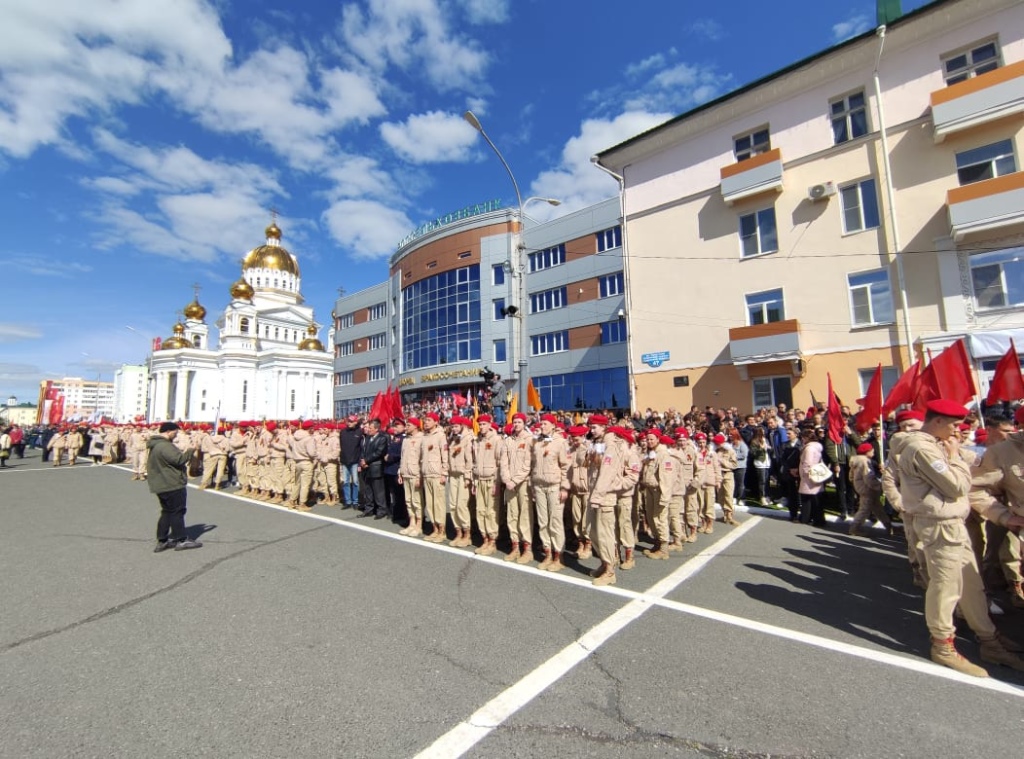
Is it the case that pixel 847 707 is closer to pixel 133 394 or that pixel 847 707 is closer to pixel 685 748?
pixel 685 748

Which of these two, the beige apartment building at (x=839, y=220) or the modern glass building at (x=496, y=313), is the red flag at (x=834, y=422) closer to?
the beige apartment building at (x=839, y=220)

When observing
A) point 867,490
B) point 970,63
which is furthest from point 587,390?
point 867,490

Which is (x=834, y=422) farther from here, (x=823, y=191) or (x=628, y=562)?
(x=823, y=191)

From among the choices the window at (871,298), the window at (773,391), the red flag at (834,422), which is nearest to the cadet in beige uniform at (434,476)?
the red flag at (834,422)

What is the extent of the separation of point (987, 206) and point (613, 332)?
17.5m

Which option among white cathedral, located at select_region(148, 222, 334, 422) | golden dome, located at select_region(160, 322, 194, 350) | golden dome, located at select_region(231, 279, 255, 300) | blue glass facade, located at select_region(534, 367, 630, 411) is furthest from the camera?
golden dome, located at select_region(231, 279, 255, 300)

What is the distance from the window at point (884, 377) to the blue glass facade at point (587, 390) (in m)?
12.5

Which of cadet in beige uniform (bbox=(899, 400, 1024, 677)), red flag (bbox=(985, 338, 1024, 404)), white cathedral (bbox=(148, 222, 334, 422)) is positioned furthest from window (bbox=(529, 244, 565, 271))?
white cathedral (bbox=(148, 222, 334, 422))

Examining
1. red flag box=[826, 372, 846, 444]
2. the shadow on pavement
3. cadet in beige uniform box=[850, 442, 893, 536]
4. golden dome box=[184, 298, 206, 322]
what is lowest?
the shadow on pavement

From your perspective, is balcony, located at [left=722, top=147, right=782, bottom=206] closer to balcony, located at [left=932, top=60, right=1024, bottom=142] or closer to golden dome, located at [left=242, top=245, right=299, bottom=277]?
balcony, located at [left=932, top=60, right=1024, bottom=142]

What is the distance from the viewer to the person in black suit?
9750 mm

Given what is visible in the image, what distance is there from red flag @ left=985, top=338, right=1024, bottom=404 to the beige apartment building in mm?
6416

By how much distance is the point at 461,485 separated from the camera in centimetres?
758

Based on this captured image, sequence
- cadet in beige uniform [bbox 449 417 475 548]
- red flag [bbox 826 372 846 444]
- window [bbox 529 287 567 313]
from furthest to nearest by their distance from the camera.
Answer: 1. window [bbox 529 287 567 313]
2. red flag [bbox 826 372 846 444]
3. cadet in beige uniform [bbox 449 417 475 548]
